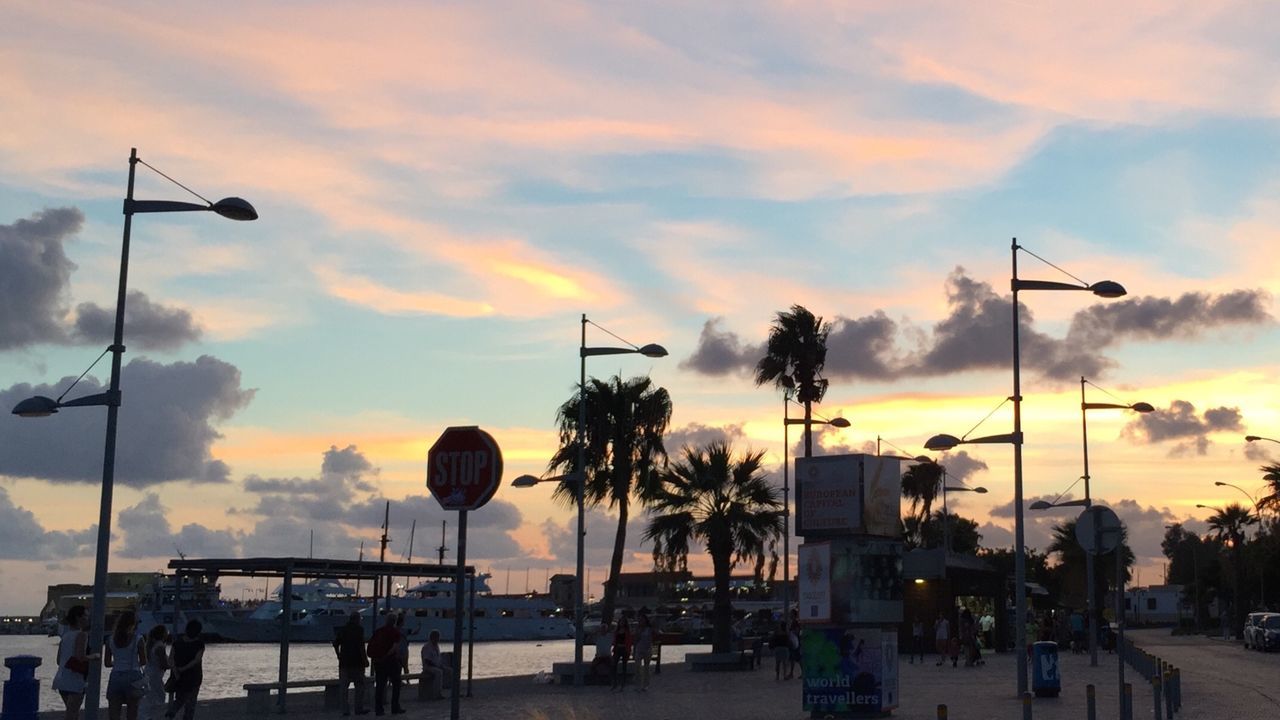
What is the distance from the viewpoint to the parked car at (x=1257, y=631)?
2293 inches

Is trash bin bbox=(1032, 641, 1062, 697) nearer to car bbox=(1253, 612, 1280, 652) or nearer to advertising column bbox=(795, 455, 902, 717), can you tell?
advertising column bbox=(795, 455, 902, 717)

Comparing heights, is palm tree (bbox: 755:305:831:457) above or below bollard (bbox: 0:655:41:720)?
above

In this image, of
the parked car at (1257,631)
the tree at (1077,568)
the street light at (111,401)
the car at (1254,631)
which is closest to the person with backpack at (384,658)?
the street light at (111,401)

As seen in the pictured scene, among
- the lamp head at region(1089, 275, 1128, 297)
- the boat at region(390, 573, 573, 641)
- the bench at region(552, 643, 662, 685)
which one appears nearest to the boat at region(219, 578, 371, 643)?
the boat at region(390, 573, 573, 641)

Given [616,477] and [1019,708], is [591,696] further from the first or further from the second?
[616,477]

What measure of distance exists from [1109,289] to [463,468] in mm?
17976

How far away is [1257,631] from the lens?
5919 cm

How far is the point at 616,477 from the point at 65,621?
34.4 meters

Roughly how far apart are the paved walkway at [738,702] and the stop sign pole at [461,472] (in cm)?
1239

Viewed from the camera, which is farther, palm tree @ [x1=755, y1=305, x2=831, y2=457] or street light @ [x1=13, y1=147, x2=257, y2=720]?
palm tree @ [x1=755, y1=305, x2=831, y2=457]

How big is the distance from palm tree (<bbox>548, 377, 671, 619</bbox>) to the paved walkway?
47.1 ft

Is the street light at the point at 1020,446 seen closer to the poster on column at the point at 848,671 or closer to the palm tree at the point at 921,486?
the poster on column at the point at 848,671

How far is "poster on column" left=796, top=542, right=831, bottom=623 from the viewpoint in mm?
22578

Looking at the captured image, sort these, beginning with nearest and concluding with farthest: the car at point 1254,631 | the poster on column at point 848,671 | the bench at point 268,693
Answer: the poster on column at point 848,671 → the bench at point 268,693 → the car at point 1254,631
